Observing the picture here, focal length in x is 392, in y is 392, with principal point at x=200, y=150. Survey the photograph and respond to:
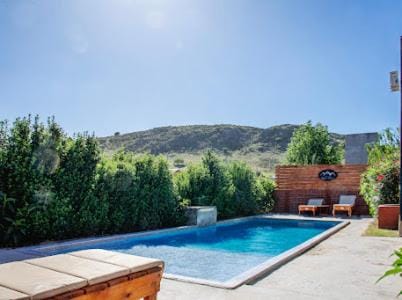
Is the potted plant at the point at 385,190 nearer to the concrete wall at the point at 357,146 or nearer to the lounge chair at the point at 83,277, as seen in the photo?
the concrete wall at the point at 357,146

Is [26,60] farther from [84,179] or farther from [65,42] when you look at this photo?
[84,179]

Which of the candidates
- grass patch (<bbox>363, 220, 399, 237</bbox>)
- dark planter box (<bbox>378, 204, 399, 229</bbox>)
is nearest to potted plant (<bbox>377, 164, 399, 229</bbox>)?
dark planter box (<bbox>378, 204, 399, 229</bbox>)

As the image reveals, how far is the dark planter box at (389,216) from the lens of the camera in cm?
1135

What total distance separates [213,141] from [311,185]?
3666cm

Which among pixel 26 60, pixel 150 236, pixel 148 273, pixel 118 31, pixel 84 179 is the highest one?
pixel 118 31

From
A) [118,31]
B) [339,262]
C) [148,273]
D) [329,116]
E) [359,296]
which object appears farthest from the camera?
[329,116]

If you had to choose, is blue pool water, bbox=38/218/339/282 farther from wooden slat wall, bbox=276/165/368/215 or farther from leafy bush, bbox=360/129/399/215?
wooden slat wall, bbox=276/165/368/215

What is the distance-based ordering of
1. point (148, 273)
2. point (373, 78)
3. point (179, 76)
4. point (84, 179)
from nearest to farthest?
point (148, 273), point (84, 179), point (373, 78), point (179, 76)

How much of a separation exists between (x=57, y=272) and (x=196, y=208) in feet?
35.6

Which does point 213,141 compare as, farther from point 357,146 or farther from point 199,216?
point 199,216

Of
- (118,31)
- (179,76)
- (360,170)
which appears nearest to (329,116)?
(360,170)

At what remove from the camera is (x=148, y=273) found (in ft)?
11.6

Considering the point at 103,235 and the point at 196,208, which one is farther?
the point at 196,208

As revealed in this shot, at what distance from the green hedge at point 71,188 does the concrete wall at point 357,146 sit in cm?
1341
